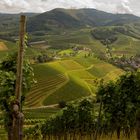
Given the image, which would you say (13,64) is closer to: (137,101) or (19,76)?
(19,76)

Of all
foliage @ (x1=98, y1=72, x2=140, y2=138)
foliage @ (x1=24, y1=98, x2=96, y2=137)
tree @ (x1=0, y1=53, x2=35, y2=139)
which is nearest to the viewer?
tree @ (x1=0, y1=53, x2=35, y2=139)

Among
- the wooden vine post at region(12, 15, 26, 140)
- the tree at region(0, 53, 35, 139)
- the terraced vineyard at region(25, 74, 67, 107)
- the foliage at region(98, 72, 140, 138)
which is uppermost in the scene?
the wooden vine post at region(12, 15, 26, 140)

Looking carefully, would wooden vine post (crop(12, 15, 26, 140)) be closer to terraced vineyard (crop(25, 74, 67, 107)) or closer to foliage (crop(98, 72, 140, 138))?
foliage (crop(98, 72, 140, 138))

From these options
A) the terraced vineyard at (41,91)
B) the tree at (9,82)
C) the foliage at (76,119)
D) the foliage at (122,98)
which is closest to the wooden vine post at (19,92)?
the tree at (9,82)

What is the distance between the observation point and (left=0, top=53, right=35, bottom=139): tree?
31.6 meters

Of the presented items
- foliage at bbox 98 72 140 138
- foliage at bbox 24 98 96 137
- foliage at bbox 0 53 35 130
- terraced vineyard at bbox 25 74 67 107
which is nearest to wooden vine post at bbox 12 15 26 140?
foliage at bbox 0 53 35 130

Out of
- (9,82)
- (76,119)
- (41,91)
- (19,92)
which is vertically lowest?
(41,91)

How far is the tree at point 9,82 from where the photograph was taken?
104ft

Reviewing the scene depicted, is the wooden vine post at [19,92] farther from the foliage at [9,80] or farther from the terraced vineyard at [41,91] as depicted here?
the terraced vineyard at [41,91]

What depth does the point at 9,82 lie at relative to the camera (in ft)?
104

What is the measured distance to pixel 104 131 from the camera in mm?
80312

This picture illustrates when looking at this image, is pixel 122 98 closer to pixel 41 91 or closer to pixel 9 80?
pixel 9 80

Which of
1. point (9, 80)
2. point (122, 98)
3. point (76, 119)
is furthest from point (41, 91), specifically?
point (9, 80)

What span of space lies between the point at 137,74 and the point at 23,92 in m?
22.9
